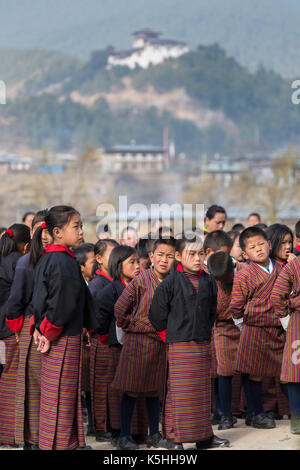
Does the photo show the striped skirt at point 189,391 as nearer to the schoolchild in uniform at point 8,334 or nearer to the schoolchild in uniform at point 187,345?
the schoolchild in uniform at point 187,345

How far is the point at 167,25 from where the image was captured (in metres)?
142

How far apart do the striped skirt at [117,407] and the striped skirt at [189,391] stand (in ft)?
1.59

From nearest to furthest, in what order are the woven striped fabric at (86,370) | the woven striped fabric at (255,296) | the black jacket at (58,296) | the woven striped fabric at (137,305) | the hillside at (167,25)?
1. the black jacket at (58,296)
2. the woven striped fabric at (137,305)
3. the woven striped fabric at (255,296)
4. the woven striped fabric at (86,370)
5. the hillside at (167,25)

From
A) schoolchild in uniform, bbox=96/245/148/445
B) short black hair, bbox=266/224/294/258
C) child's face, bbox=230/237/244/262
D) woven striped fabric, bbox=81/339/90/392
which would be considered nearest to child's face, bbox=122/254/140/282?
schoolchild in uniform, bbox=96/245/148/445

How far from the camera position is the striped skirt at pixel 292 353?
4754mm

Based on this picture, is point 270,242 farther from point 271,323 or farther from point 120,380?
point 120,380

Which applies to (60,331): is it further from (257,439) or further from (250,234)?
(250,234)

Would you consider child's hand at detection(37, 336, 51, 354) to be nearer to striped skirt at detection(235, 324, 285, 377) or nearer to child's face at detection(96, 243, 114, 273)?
child's face at detection(96, 243, 114, 273)

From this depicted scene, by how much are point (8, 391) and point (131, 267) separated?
3.87 ft

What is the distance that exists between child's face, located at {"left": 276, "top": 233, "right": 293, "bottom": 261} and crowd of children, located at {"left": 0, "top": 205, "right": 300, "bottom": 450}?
1 cm

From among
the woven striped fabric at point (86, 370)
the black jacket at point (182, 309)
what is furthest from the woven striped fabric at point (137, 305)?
the woven striped fabric at point (86, 370)

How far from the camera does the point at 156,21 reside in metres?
143

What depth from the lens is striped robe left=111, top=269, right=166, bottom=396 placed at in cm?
484

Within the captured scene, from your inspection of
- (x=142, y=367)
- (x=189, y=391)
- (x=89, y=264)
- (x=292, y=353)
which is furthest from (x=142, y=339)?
(x=89, y=264)
